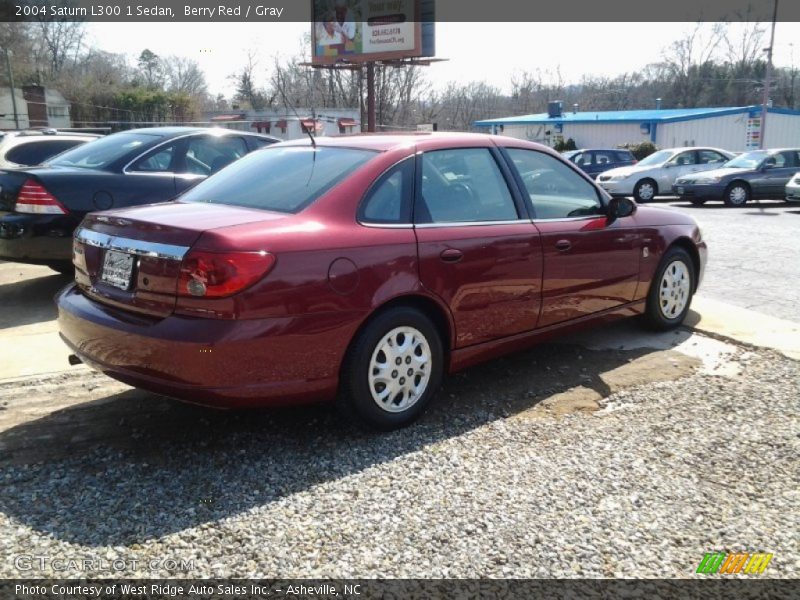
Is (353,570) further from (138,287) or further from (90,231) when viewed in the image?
(90,231)

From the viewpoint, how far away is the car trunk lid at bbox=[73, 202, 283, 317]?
11.5ft

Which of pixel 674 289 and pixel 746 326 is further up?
pixel 674 289

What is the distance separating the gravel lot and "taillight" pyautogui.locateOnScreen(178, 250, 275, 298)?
2.90 feet

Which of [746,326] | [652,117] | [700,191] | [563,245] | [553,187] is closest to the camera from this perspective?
[563,245]

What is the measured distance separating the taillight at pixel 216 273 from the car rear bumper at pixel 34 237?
3.80 metres

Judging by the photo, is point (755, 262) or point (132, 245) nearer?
point (132, 245)

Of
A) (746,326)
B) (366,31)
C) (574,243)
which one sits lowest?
(746,326)

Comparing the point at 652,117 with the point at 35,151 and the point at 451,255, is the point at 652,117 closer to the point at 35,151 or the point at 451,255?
the point at 35,151

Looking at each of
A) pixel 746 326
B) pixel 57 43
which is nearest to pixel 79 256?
pixel 746 326

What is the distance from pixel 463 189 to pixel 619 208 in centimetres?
143

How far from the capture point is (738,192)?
65.8 feet

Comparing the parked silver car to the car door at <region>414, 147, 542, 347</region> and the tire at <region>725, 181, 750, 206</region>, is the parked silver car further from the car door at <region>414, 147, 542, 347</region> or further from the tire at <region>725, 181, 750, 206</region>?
the car door at <region>414, 147, 542, 347</region>

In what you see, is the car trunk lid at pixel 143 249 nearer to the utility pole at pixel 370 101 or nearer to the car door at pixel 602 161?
the car door at pixel 602 161

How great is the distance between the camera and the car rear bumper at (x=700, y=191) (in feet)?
65.9
